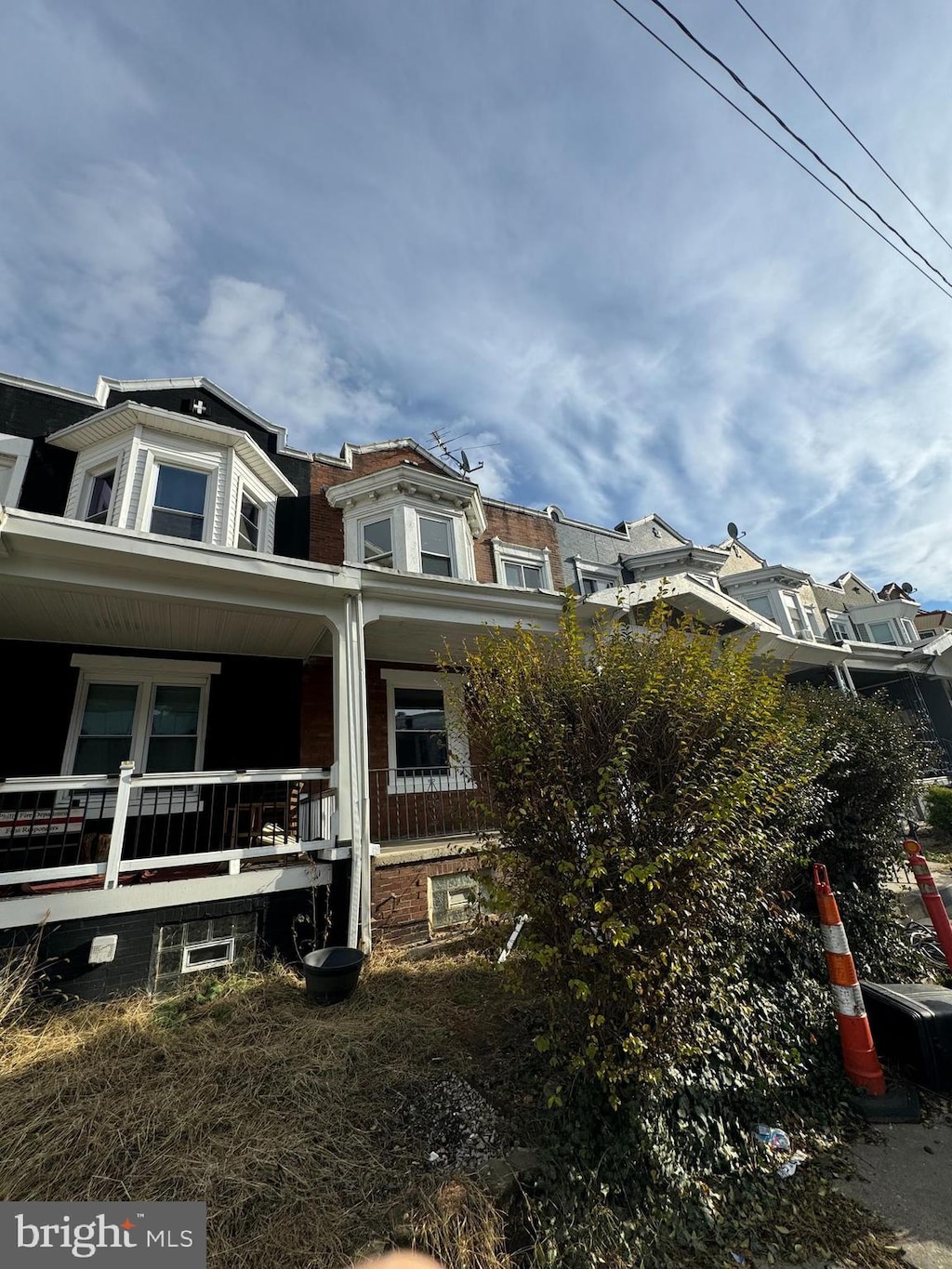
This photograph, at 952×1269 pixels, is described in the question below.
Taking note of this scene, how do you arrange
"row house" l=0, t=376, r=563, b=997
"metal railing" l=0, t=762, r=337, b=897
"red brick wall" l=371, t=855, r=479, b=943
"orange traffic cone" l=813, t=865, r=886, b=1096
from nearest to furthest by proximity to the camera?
"orange traffic cone" l=813, t=865, r=886, b=1096 → "metal railing" l=0, t=762, r=337, b=897 → "row house" l=0, t=376, r=563, b=997 → "red brick wall" l=371, t=855, r=479, b=943

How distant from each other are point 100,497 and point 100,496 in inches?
0.8

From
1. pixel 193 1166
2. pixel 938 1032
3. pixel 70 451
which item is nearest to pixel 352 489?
pixel 70 451

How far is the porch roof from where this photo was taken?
538cm

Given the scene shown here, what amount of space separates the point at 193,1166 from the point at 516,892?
6.59 ft

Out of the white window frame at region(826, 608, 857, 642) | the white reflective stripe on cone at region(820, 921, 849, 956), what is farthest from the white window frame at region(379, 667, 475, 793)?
the white window frame at region(826, 608, 857, 642)

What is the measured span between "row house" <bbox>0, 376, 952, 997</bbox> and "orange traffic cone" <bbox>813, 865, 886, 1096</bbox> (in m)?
2.39

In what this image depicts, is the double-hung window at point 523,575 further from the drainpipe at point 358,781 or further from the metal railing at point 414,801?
the drainpipe at point 358,781

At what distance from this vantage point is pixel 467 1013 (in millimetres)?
4281

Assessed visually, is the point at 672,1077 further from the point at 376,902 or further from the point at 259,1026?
the point at 376,902

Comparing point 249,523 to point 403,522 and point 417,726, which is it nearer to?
point 403,522

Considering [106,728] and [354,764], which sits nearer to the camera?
[354,764]

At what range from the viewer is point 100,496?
8.28m

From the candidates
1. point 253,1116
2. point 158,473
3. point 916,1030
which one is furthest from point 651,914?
point 158,473

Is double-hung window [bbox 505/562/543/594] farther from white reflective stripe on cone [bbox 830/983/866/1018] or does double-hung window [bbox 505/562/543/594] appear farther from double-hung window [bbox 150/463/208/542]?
white reflective stripe on cone [bbox 830/983/866/1018]
